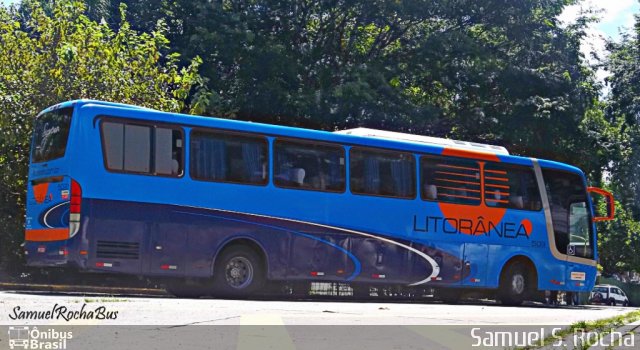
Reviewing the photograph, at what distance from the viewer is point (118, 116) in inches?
655

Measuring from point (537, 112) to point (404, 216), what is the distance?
12.0m

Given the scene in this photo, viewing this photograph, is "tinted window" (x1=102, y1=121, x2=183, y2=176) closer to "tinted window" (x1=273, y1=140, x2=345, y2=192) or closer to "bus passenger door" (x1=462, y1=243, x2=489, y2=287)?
"tinted window" (x1=273, y1=140, x2=345, y2=192)

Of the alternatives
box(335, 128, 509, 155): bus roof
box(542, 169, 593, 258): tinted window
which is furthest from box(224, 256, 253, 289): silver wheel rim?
box(542, 169, 593, 258): tinted window

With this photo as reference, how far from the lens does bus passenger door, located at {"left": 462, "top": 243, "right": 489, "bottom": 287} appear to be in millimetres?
20969

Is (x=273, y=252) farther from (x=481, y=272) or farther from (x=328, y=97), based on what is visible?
(x=328, y=97)

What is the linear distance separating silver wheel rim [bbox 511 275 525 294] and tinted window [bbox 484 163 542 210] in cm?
156

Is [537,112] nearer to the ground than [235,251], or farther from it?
farther from it

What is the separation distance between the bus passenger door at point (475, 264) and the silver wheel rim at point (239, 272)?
17.1 feet

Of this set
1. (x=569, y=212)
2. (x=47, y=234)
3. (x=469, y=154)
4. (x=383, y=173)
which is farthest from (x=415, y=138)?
(x=47, y=234)

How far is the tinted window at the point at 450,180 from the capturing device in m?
20.5

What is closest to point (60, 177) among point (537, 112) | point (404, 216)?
point (404, 216)

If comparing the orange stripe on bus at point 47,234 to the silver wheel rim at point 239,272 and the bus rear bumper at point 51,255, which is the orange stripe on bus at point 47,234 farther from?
the silver wheel rim at point 239,272

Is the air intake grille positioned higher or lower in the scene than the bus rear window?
lower

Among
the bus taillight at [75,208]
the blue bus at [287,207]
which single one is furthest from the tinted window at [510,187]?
the bus taillight at [75,208]
